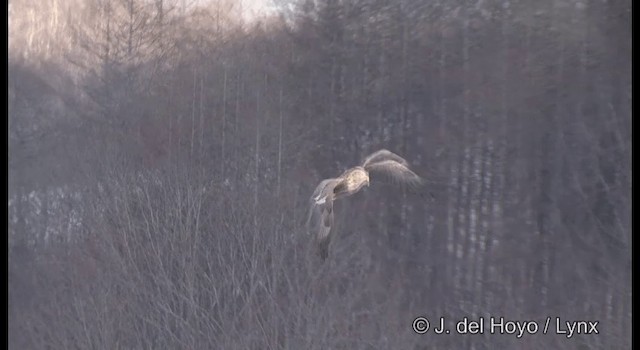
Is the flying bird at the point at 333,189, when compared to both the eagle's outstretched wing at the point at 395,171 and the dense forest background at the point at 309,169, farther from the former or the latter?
the dense forest background at the point at 309,169

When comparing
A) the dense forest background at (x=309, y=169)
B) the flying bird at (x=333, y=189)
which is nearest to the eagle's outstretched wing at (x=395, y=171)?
the flying bird at (x=333, y=189)

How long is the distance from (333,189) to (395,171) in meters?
0.74

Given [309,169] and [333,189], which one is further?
→ [309,169]

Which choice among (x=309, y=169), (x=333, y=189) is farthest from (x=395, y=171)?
(x=309, y=169)

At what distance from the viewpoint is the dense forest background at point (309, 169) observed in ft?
17.3

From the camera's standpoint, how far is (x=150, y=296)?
561 cm

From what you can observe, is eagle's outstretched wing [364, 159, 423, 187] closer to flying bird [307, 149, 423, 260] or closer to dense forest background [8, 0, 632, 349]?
flying bird [307, 149, 423, 260]

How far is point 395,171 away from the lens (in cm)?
576

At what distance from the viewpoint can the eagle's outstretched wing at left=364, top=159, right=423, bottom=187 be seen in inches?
220

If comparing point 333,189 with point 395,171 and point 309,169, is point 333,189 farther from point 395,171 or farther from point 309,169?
point 309,169

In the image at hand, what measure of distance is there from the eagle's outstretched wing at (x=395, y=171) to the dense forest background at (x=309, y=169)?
0.12 m

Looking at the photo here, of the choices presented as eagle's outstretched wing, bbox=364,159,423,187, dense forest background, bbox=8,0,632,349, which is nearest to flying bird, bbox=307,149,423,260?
eagle's outstretched wing, bbox=364,159,423,187

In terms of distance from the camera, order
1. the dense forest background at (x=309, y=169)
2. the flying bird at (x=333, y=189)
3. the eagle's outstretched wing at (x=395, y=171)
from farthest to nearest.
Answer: the eagle's outstretched wing at (x=395, y=171), the dense forest background at (x=309, y=169), the flying bird at (x=333, y=189)

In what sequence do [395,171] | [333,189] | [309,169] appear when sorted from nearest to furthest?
[333,189]
[395,171]
[309,169]
